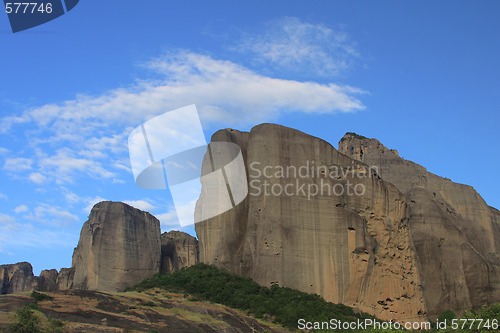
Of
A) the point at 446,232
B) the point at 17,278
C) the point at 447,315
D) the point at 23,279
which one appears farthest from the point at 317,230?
the point at 17,278

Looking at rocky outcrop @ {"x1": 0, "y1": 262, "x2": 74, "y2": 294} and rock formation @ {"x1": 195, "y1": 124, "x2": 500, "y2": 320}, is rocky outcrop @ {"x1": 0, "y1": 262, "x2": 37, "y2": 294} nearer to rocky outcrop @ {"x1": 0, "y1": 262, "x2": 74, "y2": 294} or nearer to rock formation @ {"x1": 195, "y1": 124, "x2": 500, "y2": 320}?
rocky outcrop @ {"x1": 0, "y1": 262, "x2": 74, "y2": 294}

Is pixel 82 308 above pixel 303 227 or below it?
below

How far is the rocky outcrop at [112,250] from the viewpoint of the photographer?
233ft

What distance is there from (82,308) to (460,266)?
41.3m

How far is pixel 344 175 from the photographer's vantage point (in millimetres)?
60719

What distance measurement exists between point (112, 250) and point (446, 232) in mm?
34053

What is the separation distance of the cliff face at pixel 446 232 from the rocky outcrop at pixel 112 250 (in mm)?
25768

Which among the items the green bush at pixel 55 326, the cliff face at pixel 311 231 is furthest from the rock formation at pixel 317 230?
the green bush at pixel 55 326

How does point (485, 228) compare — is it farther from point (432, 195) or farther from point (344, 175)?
point (344, 175)

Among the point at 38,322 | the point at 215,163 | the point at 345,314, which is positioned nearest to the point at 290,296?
the point at 345,314

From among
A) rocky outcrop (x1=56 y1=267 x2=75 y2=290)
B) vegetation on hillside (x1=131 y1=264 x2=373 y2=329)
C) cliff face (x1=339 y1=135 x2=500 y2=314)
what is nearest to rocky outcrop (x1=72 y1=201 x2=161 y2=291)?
rocky outcrop (x1=56 y1=267 x2=75 y2=290)

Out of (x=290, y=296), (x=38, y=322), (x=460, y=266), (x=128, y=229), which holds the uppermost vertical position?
(x=128, y=229)

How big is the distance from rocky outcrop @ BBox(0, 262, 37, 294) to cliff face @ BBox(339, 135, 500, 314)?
148 feet

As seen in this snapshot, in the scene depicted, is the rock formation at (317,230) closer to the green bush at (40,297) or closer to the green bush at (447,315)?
the green bush at (447,315)
